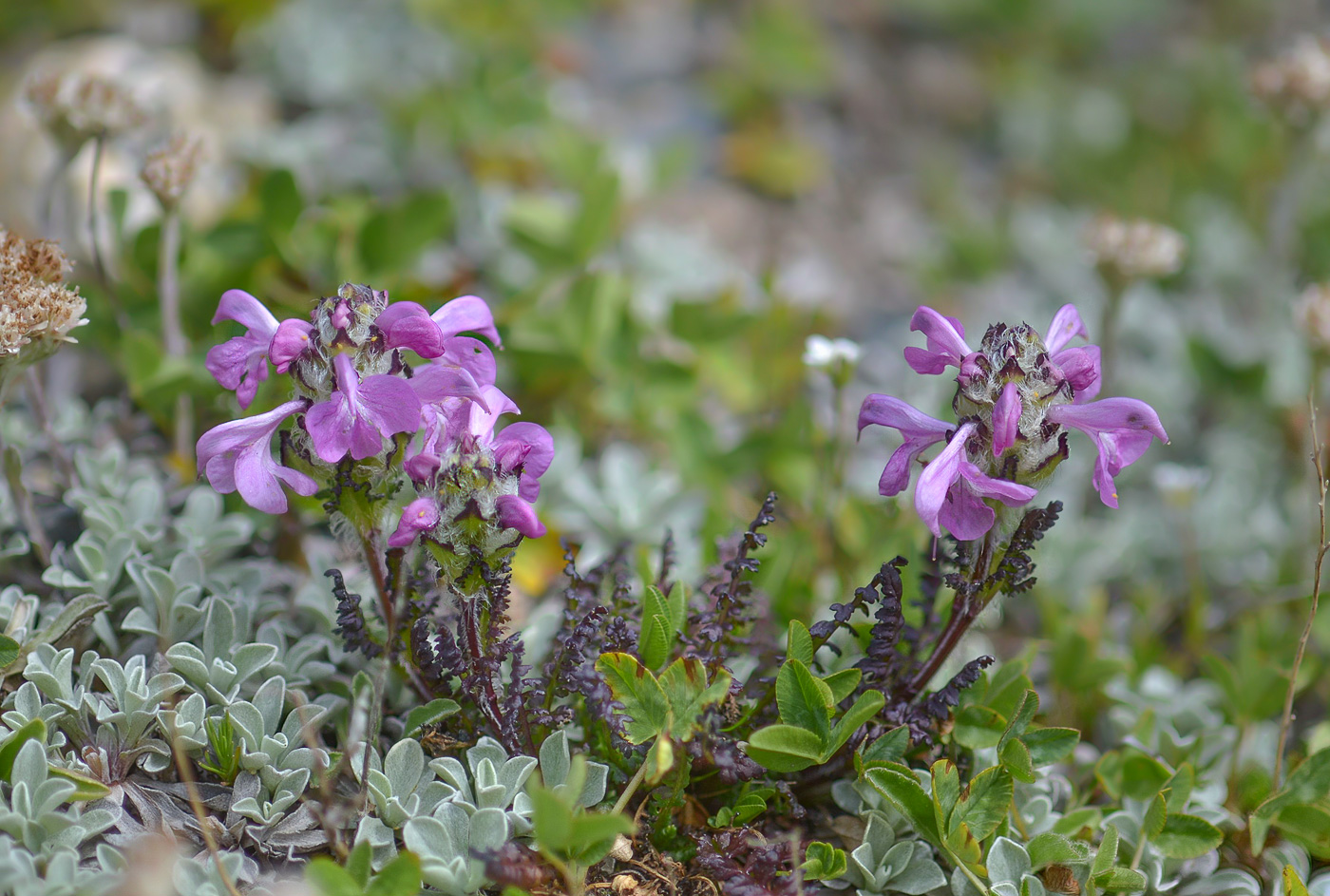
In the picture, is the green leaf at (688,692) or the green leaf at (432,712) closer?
the green leaf at (688,692)

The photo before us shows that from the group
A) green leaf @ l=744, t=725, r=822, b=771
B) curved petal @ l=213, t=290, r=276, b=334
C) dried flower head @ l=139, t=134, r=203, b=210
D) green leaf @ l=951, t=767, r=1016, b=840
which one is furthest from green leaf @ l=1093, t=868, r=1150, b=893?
dried flower head @ l=139, t=134, r=203, b=210

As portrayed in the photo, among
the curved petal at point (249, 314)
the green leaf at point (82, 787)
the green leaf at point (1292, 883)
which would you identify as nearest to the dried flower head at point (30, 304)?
the curved petal at point (249, 314)

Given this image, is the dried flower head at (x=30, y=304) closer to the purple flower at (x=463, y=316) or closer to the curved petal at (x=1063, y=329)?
the purple flower at (x=463, y=316)

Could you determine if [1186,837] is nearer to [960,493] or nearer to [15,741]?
[960,493]

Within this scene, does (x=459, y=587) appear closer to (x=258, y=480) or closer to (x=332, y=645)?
(x=258, y=480)

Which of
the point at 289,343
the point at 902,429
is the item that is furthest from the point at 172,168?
the point at 902,429

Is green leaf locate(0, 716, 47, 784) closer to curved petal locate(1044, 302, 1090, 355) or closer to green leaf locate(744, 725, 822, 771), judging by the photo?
green leaf locate(744, 725, 822, 771)

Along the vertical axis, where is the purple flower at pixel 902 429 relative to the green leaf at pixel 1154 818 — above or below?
above
